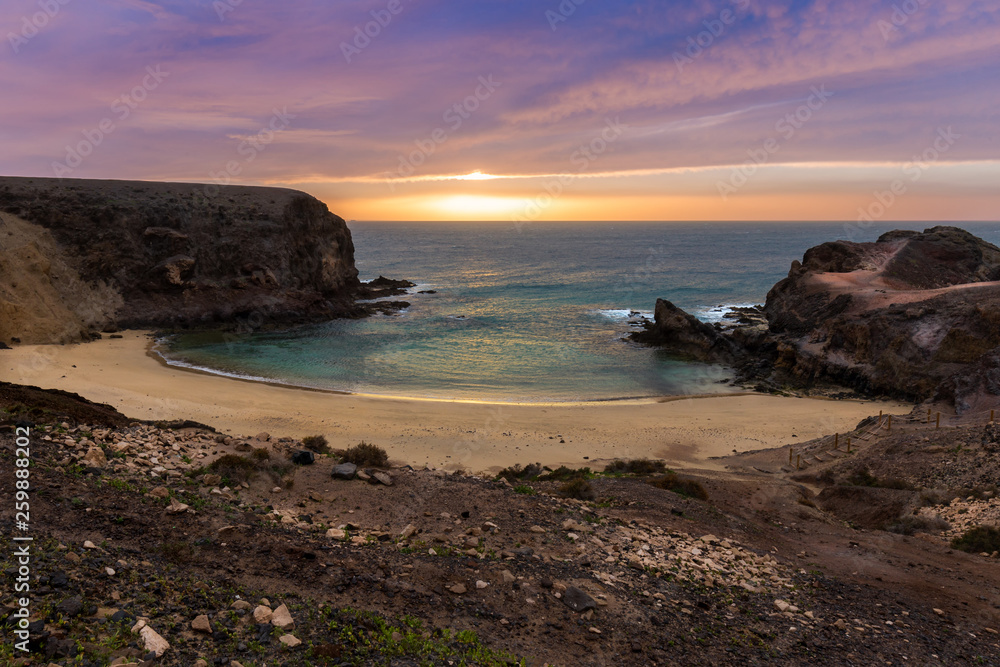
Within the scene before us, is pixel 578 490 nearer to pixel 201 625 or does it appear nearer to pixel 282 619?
pixel 282 619

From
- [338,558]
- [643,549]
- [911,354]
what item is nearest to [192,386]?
[338,558]

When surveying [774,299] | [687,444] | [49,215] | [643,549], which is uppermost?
[49,215]

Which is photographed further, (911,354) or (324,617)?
(911,354)

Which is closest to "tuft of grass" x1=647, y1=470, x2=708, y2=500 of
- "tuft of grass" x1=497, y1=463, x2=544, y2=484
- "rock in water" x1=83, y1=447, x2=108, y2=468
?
"tuft of grass" x1=497, y1=463, x2=544, y2=484

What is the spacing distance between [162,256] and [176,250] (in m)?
1.21

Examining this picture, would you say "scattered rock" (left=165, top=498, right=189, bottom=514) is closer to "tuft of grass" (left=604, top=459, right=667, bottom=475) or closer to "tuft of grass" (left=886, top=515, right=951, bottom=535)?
"tuft of grass" (left=604, top=459, right=667, bottom=475)

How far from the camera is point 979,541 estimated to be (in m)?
13.0

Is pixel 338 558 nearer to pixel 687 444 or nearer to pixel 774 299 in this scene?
pixel 687 444

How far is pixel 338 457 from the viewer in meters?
15.6

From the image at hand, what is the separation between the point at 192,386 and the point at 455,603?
87.5ft

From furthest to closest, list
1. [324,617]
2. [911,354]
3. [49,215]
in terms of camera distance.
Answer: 1. [49,215]
2. [911,354]
3. [324,617]

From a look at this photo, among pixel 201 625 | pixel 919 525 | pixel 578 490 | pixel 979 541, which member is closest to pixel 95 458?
pixel 201 625

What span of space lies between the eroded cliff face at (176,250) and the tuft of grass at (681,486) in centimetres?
4011

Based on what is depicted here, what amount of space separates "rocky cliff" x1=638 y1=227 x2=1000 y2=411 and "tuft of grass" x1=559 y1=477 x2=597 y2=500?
1765 cm
